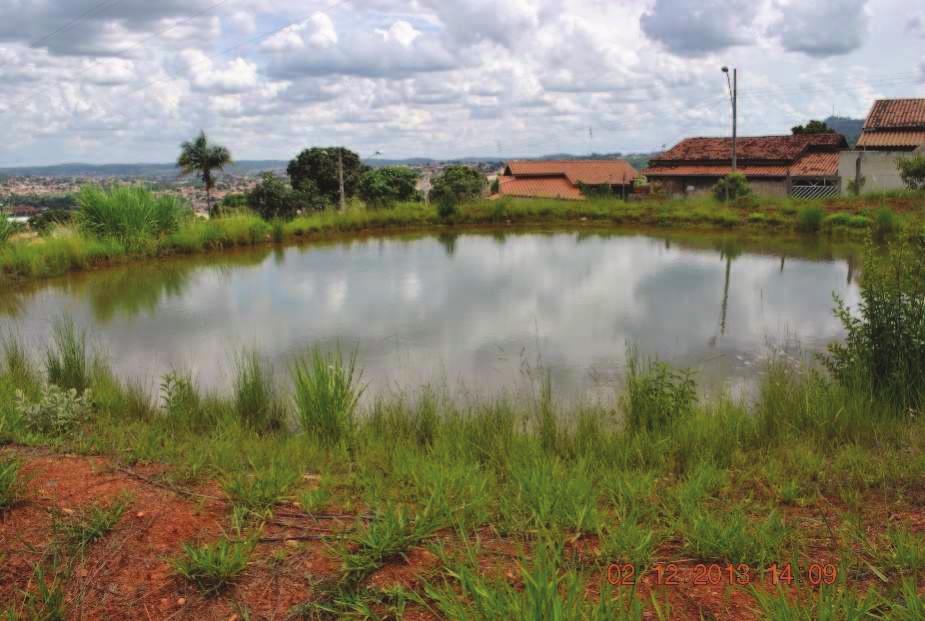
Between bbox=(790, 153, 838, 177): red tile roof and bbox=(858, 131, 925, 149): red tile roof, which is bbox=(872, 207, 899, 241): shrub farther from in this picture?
bbox=(790, 153, 838, 177): red tile roof

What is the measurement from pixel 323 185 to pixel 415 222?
1792 centimetres

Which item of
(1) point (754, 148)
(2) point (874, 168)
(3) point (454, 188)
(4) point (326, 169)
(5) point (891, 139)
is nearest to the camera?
(2) point (874, 168)

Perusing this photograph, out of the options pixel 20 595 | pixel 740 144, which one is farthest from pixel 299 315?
pixel 740 144

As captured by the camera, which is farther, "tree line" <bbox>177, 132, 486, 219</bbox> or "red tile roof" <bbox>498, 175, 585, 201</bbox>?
"red tile roof" <bbox>498, 175, 585, 201</bbox>

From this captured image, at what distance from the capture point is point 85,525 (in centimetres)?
253

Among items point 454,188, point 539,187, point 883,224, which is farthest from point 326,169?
point 883,224

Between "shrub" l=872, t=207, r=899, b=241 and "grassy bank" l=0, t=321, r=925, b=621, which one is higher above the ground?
"shrub" l=872, t=207, r=899, b=241

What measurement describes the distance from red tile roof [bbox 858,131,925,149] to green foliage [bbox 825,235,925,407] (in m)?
23.8

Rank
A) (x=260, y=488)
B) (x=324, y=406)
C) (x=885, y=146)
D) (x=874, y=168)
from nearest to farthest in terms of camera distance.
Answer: (x=260, y=488)
(x=324, y=406)
(x=874, y=168)
(x=885, y=146)

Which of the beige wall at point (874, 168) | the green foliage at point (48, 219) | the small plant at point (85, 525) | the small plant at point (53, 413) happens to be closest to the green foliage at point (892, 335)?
the small plant at point (85, 525)

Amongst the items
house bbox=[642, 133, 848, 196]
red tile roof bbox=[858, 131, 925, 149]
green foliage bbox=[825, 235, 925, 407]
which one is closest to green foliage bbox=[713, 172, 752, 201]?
house bbox=[642, 133, 848, 196]

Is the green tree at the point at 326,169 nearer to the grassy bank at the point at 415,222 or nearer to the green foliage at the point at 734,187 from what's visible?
the grassy bank at the point at 415,222
